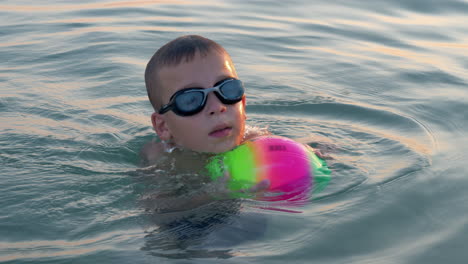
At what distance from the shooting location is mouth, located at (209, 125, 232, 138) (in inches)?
202

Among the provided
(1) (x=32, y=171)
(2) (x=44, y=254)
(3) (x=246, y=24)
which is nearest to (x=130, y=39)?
(3) (x=246, y=24)

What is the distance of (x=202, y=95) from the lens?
502 centimetres

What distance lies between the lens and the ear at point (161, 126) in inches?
219

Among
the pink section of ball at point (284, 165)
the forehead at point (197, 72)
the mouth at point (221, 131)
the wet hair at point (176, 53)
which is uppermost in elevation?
the wet hair at point (176, 53)

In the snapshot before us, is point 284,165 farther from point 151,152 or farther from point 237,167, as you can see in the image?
point 151,152

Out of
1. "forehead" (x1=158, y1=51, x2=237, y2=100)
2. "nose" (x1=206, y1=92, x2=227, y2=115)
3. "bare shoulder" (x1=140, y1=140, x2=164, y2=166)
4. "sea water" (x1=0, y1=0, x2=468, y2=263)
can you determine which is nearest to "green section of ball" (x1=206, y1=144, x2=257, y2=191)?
"sea water" (x1=0, y1=0, x2=468, y2=263)

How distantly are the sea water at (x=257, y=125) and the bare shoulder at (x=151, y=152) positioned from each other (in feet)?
0.31

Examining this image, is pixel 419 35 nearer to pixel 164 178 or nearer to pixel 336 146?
pixel 336 146

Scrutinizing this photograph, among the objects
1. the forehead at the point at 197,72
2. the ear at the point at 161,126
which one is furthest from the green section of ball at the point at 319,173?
the ear at the point at 161,126

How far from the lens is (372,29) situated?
34.9 feet

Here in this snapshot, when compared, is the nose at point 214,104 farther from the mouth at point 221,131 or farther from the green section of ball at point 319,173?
the green section of ball at point 319,173

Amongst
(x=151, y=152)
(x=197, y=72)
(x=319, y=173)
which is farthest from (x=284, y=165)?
(x=151, y=152)

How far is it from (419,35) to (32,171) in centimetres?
701

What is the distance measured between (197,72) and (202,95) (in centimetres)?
21
